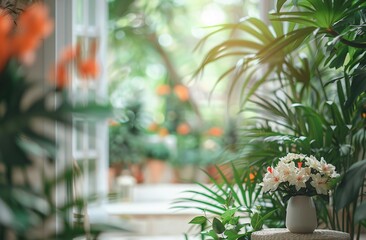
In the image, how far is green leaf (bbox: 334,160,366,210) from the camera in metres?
2.31

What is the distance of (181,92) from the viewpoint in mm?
7562

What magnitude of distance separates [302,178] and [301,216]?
18 cm

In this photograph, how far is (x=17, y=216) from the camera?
168 centimetres

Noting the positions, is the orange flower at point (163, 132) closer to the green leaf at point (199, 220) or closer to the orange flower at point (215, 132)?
the orange flower at point (215, 132)

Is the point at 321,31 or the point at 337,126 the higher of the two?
the point at 321,31

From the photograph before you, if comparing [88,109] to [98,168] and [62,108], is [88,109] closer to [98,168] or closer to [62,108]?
[62,108]

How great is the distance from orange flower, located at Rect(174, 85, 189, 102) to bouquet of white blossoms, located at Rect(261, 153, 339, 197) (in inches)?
175

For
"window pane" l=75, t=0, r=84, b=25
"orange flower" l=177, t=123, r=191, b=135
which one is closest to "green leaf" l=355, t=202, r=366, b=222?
"window pane" l=75, t=0, r=84, b=25

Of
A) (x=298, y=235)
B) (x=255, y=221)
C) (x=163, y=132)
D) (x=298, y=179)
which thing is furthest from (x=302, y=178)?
(x=163, y=132)

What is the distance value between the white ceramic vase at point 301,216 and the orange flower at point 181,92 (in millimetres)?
4455

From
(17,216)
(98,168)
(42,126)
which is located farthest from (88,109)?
(98,168)

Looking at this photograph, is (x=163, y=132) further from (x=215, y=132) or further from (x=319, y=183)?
(x=319, y=183)

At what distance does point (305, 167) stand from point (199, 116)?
4721 mm

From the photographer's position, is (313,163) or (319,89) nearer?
(313,163)
